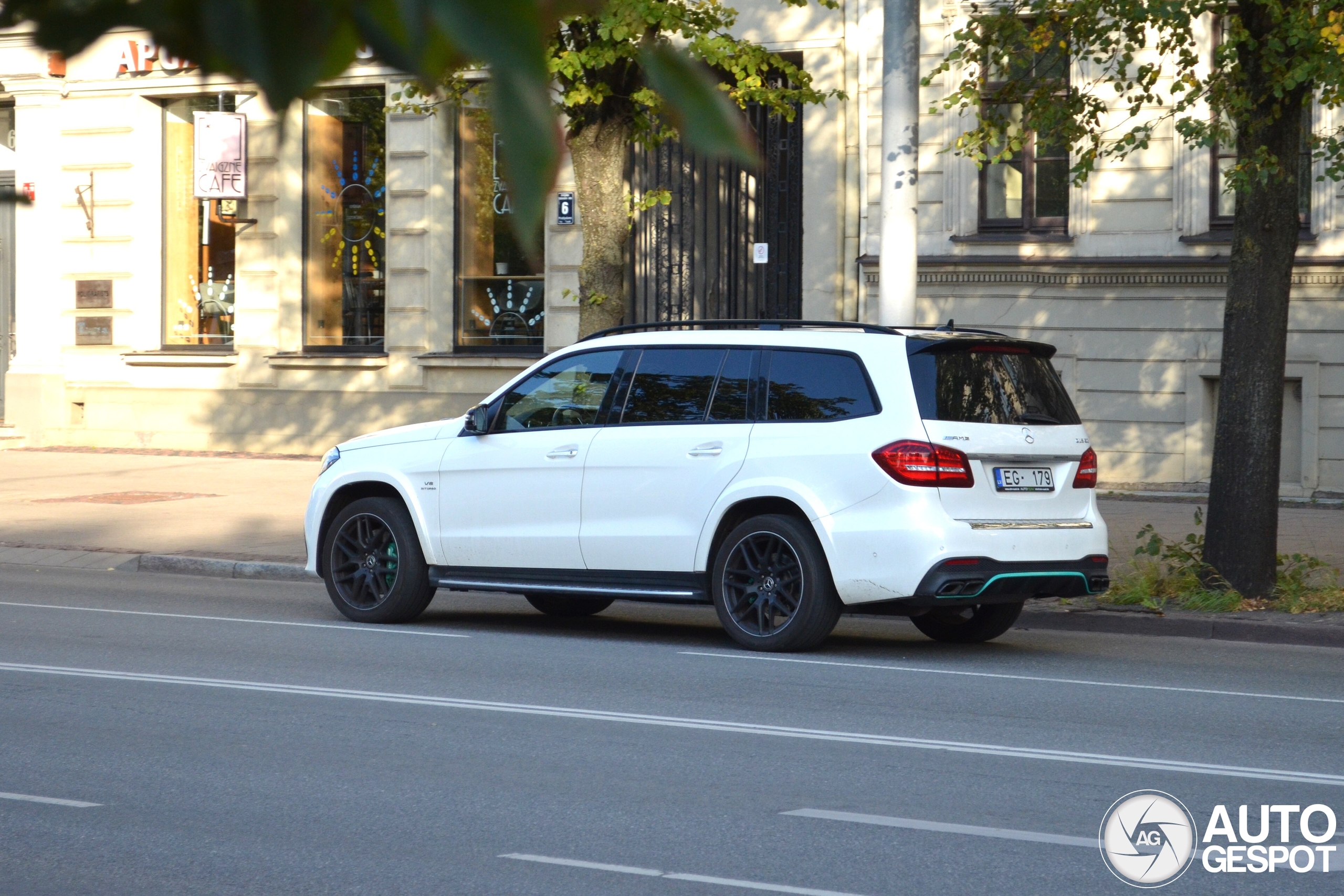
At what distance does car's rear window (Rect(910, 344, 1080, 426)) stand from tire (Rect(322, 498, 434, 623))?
337 centimetres

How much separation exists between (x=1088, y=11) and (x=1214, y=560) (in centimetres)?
370

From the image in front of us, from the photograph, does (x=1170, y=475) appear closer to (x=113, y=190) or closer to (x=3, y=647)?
(x=3, y=647)

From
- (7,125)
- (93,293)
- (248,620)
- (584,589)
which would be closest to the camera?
(584,589)

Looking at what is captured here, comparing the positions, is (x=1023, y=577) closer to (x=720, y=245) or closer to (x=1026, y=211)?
(x=1026, y=211)

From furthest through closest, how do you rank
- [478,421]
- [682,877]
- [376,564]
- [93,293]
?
[93,293] → [376,564] → [478,421] → [682,877]

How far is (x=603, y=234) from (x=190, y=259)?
449 inches

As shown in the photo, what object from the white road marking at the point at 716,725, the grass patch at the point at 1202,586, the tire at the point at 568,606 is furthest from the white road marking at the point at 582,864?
the grass patch at the point at 1202,586

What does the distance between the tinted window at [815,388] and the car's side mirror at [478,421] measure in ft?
6.12

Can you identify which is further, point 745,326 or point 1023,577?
point 745,326

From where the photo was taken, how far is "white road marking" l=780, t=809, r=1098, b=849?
5.10 m

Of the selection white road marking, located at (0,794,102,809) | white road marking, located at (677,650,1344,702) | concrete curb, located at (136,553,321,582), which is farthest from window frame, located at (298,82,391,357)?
white road marking, located at (0,794,102,809)

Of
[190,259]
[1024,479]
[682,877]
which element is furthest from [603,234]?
[190,259]

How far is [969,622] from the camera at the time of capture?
33.6 feet

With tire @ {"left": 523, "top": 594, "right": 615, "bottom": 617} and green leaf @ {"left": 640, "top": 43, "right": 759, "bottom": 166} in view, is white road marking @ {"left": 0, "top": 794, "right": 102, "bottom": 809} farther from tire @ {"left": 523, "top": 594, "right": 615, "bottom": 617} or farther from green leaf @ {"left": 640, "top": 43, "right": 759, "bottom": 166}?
tire @ {"left": 523, "top": 594, "right": 615, "bottom": 617}
